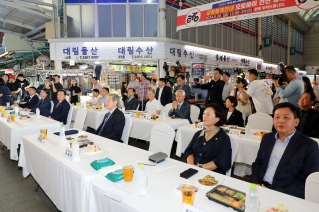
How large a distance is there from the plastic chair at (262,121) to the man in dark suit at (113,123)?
2.39 metres

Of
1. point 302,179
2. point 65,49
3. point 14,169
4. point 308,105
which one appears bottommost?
point 14,169

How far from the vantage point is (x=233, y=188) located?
1.70m

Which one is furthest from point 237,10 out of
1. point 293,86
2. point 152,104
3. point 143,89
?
point 143,89

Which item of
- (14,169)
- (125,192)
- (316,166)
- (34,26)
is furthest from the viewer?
(34,26)

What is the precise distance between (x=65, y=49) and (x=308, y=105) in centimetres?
904

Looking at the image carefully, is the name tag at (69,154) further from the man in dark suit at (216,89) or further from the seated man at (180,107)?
the man in dark suit at (216,89)

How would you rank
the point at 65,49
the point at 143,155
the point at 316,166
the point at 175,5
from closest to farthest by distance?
the point at 316,166
the point at 143,155
the point at 65,49
the point at 175,5

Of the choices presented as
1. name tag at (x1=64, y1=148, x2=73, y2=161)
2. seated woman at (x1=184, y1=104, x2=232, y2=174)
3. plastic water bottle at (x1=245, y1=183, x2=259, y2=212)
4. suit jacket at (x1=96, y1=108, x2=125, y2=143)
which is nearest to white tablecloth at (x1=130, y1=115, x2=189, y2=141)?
suit jacket at (x1=96, y1=108, x2=125, y2=143)

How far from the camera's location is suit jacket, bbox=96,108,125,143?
3558 mm

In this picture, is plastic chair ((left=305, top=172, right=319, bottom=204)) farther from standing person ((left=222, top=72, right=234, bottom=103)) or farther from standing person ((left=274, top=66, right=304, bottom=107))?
standing person ((left=222, top=72, right=234, bottom=103))

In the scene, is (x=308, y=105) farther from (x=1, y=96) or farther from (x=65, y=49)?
(x=65, y=49)

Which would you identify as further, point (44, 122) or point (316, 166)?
point (44, 122)

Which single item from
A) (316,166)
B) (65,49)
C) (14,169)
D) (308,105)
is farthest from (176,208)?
(65,49)

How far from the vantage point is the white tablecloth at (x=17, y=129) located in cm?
387
